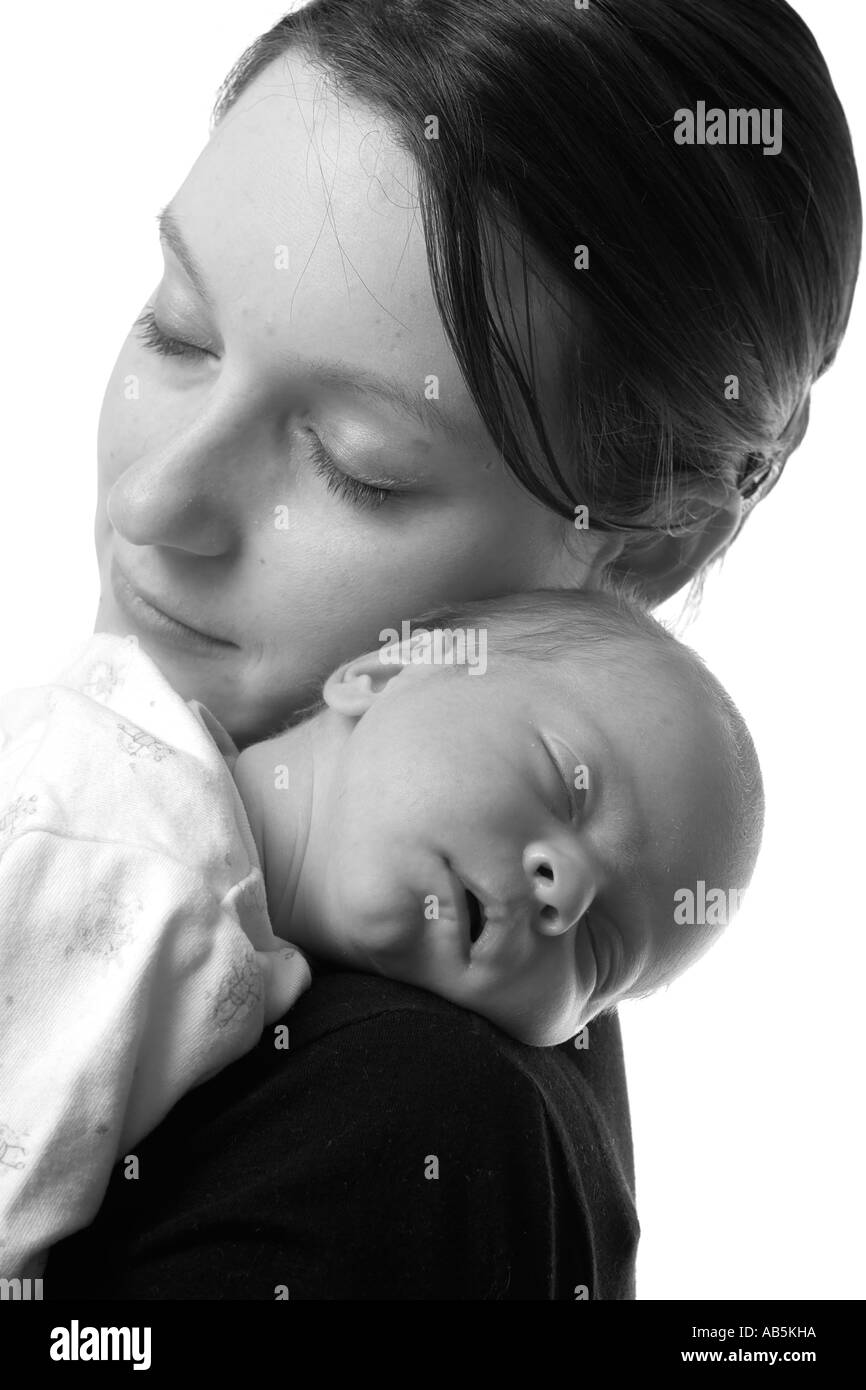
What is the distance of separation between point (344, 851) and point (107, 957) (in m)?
0.22

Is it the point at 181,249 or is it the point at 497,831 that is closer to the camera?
the point at 497,831

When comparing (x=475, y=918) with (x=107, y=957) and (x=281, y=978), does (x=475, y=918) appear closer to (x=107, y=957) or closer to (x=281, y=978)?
(x=281, y=978)

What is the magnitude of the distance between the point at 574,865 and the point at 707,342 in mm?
540

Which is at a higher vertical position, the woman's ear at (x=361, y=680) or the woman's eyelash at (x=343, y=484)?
the woman's eyelash at (x=343, y=484)

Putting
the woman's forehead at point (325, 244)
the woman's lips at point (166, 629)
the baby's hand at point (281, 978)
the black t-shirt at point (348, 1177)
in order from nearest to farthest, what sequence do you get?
1. the black t-shirt at point (348, 1177)
2. the baby's hand at point (281, 978)
3. the woman's forehead at point (325, 244)
4. the woman's lips at point (166, 629)

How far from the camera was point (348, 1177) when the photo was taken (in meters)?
1.08

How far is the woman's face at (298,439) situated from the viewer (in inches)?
51.7

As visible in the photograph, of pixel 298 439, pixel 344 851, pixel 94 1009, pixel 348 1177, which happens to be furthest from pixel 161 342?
pixel 348 1177

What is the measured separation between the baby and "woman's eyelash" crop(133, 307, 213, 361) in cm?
29

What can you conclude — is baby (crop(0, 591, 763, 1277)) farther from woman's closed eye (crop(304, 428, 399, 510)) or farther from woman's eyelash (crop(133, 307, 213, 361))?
woman's eyelash (crop(133, 307, 213, 361))

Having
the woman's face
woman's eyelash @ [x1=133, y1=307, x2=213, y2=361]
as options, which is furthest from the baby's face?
woman's eyelash @ [x1=133, y1=307, x2=213, y2=361]

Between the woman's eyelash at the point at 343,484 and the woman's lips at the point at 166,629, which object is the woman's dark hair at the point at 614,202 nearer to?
the woman's eyelash at the point at 343,484

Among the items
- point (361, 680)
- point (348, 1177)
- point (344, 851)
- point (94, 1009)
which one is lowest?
point (348, 1177)

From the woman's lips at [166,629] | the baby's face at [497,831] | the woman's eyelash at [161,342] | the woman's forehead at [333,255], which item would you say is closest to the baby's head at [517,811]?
the baby's face at [497,831]
